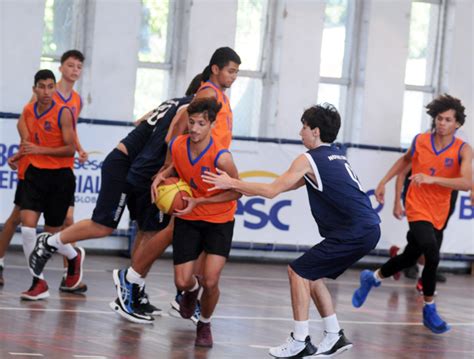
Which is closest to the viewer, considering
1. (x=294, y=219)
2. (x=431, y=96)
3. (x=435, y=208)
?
(x=435, y=208)

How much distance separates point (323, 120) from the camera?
748cm

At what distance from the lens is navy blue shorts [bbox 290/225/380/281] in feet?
24.6

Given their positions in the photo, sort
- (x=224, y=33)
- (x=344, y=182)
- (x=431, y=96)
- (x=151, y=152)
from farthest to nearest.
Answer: (x=431, y=96), (x=224, y=33), (x=151, y=152), (x=344, y=182)

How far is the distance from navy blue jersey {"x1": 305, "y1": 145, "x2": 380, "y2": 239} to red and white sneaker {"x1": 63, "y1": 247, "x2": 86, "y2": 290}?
3125mm

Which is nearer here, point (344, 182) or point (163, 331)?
point (344, 182)

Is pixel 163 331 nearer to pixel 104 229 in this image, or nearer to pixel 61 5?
pixel 104 229

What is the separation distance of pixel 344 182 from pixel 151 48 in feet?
27.1

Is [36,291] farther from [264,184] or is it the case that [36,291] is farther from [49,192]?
[264,184]

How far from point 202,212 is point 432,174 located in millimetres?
3086

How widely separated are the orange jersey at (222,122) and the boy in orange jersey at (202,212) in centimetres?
42

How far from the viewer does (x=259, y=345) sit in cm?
819

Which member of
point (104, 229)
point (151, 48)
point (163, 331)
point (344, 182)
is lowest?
point (163, 331)

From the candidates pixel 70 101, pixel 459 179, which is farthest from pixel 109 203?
pixel 459 179

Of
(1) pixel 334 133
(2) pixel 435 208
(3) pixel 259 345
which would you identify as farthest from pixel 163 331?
(2) pixel 435 208
